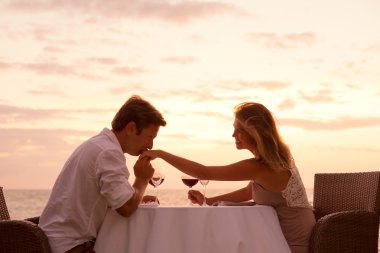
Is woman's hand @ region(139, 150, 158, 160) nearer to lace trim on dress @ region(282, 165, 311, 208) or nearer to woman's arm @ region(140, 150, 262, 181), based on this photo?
woman's arm @ region(140, 150, 262, 181)

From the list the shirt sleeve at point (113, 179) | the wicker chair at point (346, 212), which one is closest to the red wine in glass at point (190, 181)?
the shirt sleeve at point (113, 179)

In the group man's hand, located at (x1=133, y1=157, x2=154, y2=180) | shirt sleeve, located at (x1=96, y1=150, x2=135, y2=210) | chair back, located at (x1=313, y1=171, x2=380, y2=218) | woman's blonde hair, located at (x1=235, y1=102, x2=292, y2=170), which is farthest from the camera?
chair back, located at (x1=313, y1=171, x2=380, y2=218)

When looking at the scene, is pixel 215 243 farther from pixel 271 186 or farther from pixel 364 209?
pixel 364 209

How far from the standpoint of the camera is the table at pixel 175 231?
14.5ft

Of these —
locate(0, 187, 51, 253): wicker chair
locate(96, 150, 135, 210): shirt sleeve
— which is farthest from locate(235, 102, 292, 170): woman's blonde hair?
locate(0, 187, 51, 253): wicker chair

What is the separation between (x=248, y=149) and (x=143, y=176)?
3.06 feet

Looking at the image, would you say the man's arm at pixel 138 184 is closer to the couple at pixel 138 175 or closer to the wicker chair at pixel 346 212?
the couple at pixel 138 175

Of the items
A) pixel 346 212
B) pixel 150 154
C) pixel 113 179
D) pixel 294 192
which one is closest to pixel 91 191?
pixel 113 179

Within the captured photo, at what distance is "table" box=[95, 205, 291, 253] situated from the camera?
443 centimetres

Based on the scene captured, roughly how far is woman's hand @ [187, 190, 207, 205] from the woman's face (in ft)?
1.69

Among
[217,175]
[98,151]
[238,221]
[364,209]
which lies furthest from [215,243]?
[364,209]

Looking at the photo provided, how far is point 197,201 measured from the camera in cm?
518

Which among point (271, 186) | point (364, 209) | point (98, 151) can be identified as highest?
point (98, 151)

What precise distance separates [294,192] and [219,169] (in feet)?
1.91
